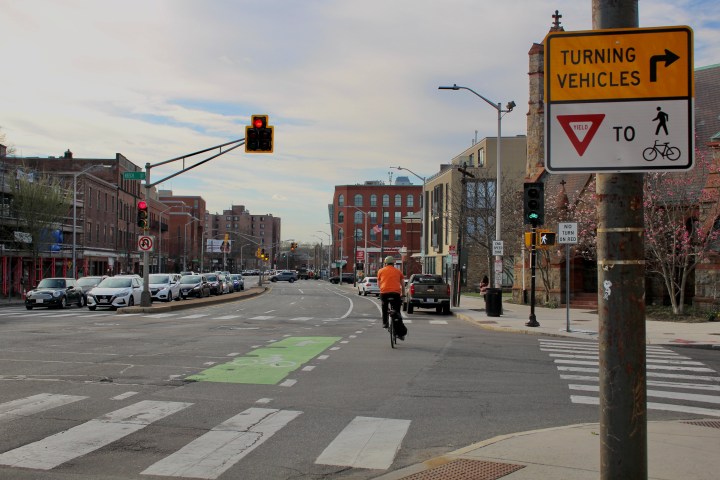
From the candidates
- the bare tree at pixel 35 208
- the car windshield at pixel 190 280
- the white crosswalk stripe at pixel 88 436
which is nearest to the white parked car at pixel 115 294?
the car windshield at pixel 190 280

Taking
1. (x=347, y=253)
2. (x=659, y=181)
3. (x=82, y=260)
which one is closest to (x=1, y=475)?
(x=659, y=181)

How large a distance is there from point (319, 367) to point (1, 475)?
22.1 ft

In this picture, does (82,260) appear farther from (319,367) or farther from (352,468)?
(352,468)

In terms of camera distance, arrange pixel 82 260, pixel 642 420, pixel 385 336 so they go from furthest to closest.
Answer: pixel 82 260 → pixel 385 336 → pixel 642 420

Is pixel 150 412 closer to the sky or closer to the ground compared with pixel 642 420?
closer to the ground

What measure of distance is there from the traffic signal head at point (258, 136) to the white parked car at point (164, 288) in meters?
15.6

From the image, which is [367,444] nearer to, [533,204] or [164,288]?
[533,204]

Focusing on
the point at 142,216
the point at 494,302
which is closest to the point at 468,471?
the point at 494,302

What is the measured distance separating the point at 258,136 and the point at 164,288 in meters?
16.4

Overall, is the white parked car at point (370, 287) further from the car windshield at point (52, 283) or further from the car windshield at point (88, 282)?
the car windshield at point (52, 283)

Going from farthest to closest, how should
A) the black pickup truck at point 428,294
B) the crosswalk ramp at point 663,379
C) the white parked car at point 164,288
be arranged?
the white parked car at point 164,288, the black pickup truck at point 428,294, the crosswalk ramp at point 663,379

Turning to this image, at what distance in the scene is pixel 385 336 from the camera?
18.0 m

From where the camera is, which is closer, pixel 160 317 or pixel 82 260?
pixel 160 317

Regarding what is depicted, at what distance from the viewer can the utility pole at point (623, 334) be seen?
3650 mm
